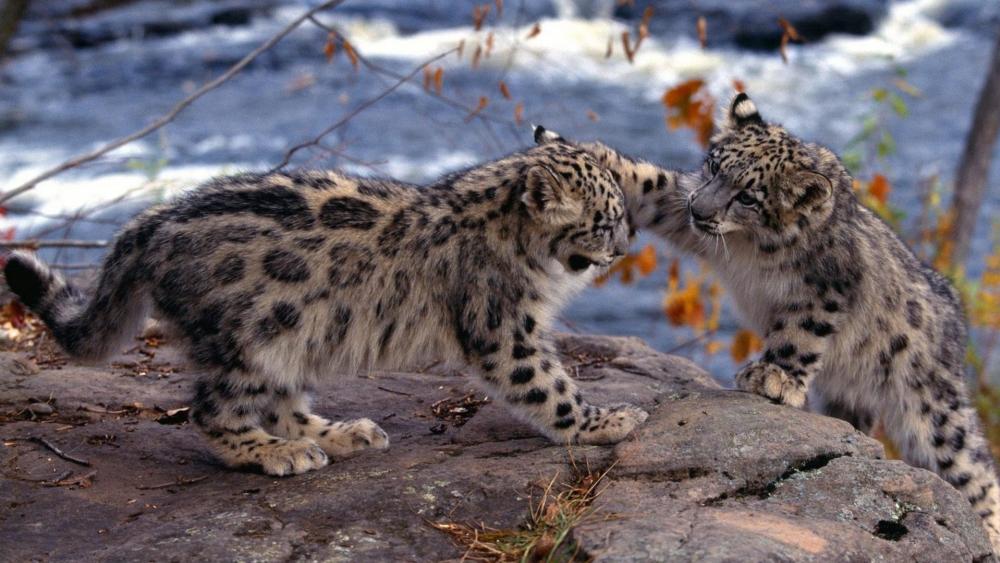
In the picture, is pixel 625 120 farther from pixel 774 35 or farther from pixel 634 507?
pixel 634 507

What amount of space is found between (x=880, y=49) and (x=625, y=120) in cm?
580

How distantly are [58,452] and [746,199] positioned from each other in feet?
12.2

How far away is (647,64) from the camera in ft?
65.1

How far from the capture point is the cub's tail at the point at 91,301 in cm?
579

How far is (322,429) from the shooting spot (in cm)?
609

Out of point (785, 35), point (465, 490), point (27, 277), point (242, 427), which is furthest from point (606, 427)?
point (785, 35)

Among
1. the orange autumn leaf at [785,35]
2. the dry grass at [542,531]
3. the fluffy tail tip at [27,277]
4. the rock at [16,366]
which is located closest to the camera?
the dry grass at [542,531]

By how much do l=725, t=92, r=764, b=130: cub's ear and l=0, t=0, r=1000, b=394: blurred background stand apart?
458 cm

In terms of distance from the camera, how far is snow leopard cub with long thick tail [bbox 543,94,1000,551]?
6496 mm

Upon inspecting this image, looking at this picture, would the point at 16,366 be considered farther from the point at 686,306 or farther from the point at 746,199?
the point at 686,306

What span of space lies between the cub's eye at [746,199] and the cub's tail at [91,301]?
3105 mm

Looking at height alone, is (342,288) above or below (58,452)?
above

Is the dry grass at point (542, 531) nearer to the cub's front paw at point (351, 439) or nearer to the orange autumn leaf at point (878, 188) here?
the cub's front paw at point (351, 439)

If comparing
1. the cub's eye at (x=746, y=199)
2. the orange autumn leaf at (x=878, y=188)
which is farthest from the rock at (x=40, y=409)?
the orange autumn leaf at (x=878, y=188)
